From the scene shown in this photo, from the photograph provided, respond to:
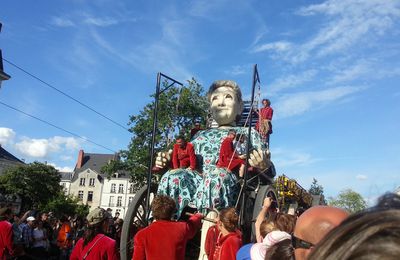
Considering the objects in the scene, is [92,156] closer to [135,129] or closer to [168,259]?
[135,129]

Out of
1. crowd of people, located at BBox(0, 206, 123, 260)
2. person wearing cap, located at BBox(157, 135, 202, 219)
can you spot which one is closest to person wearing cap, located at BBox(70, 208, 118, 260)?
crowd of people, located at BBox(0, 206, 123, 260)

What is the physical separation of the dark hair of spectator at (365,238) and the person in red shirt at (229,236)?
313 centimetres

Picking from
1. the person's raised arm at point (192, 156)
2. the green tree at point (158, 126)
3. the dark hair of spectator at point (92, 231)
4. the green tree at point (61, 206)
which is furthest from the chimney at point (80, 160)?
the dark hair of spectator at point (92, 231)

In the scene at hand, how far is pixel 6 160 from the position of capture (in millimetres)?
53969

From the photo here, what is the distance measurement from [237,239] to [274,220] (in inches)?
32.0

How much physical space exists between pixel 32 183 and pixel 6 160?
377 inches

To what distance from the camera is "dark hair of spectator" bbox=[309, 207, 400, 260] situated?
78cm

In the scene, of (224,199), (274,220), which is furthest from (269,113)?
(274,220)

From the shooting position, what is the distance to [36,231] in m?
9.88

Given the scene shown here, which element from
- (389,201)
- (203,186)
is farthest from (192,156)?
(389,201)

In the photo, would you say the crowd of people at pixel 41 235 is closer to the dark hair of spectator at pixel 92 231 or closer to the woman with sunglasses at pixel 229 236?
the dark hair of spectator at pixel 92 231

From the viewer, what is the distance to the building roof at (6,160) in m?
53.1

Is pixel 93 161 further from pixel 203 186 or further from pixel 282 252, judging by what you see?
pixel 282 252

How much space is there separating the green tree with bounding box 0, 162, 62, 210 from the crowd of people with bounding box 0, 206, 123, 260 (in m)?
32.9
